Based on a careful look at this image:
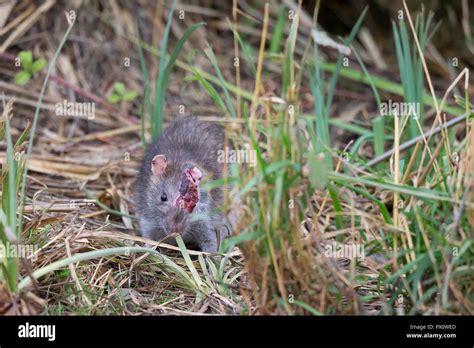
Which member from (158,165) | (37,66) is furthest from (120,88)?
(158,165)

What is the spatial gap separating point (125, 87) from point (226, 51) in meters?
1.29

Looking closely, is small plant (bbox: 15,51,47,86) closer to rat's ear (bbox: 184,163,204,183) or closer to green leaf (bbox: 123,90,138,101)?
green leaf (bbox: 123,90,138,101)

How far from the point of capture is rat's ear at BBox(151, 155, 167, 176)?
5.32 meters

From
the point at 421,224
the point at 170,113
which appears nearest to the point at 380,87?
the point at 170,113

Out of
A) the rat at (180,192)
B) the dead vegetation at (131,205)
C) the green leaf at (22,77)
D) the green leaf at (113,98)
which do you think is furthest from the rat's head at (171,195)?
the green leaf at (22,77)

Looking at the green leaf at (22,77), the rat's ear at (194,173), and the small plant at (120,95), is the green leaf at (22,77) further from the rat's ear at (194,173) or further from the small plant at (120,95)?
the rat's ear at (194,173)

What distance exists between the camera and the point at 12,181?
12.8 ft

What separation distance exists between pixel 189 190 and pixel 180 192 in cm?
9

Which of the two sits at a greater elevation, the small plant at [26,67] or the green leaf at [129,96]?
the small plant at [26,67]

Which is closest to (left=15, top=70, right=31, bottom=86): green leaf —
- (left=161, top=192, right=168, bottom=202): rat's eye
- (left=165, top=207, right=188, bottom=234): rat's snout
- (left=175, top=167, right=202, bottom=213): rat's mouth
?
(left=161, top=192, right=168, bottom=202): rat's eye

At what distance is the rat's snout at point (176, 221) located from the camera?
509 centimetres

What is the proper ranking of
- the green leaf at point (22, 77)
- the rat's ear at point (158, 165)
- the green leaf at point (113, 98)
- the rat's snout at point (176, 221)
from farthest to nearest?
the green leaf at point (113, 98) → the green leaf at point (22, 77) → the rat's ear at point (158, 165) → the rat's snout at point (176, 221)

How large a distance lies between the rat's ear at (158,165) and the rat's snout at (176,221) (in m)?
0.34

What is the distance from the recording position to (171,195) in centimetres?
536
